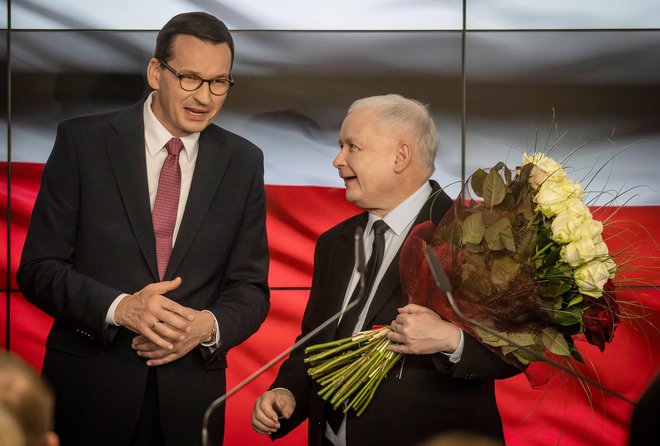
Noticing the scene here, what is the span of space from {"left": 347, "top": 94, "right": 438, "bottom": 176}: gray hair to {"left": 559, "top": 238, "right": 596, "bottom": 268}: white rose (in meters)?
0.62

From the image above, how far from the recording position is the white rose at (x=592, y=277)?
240 cm

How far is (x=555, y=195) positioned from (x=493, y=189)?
0.49 feet

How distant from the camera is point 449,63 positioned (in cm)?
371

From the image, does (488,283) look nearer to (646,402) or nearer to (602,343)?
(602,343)

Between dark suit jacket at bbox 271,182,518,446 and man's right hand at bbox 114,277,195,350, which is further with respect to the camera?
man's right hand at bbox 114,277,195,350

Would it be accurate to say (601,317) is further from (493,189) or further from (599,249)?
(493,189)

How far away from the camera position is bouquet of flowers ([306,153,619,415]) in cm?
241

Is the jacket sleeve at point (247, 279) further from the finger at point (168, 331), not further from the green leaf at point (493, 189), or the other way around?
the green leaf at point (493, 189)

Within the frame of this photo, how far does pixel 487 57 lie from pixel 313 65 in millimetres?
635

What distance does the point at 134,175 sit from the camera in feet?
10.0

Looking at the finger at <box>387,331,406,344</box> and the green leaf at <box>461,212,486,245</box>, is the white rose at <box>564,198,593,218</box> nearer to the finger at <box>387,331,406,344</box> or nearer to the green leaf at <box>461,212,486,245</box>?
the green leaf at <box>461,212,486,245</box>

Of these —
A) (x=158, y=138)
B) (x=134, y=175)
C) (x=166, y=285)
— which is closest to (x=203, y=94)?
(x=158, y=138)

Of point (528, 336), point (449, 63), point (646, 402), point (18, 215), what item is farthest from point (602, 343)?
point (18, 215)

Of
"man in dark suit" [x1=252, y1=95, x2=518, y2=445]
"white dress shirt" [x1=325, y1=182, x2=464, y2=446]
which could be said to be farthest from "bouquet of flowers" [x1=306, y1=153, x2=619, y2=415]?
"white dress shirt" [x1=325, y1=182, x2=464, y2=446]
